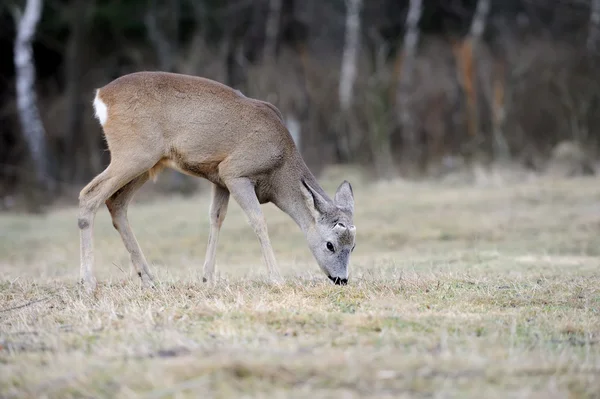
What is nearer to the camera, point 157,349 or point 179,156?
point 157,349

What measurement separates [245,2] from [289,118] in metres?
7.79

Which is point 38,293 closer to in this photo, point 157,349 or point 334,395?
point 157,349

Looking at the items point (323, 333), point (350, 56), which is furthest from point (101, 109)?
point (350, 56)

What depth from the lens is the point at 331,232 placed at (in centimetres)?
887

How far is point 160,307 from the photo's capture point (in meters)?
6.71

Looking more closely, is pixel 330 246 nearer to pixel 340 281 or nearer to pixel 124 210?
pixel 340 281

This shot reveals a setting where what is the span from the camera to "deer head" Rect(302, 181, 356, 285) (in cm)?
873

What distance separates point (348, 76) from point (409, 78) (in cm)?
189

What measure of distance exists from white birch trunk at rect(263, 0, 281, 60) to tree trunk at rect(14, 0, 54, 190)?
751 cm

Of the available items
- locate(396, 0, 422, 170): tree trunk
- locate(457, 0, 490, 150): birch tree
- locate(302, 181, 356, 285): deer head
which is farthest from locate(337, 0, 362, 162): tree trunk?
locate(302, 181, 356, 285): deer head

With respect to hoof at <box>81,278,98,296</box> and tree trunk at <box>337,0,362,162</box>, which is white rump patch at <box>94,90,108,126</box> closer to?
hoof at <box>81,278,98,296</box>

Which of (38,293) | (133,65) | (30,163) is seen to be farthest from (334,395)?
(133,65)

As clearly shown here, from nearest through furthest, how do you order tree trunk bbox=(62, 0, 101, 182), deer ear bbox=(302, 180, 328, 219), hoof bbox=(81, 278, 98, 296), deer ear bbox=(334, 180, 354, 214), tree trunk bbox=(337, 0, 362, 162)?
1. hoof bbox=(81, 278, 98, 296)
2. deer ear bbox=(302, 180, 328, 219)
3. deer ear bbox=(334, 180, 354, 214)
4. tree trunk bbox=(337, 0, 362, 162)
5. tree trunk bbox=(62, 0, 101, 182)

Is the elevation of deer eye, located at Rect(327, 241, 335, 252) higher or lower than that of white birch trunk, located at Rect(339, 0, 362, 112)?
lower
